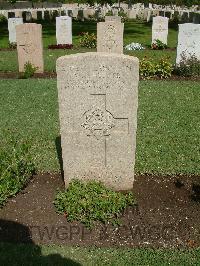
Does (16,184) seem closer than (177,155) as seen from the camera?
Yes

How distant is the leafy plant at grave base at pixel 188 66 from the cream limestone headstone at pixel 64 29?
24.7 ft

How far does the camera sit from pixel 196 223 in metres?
4.88

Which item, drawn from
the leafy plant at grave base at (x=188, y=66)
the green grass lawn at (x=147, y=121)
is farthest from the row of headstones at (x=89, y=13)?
the green grass lawn at (x=147, y=121)

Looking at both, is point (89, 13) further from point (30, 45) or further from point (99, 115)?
point (99, 115)

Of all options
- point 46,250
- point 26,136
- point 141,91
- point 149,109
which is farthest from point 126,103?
point 141,91

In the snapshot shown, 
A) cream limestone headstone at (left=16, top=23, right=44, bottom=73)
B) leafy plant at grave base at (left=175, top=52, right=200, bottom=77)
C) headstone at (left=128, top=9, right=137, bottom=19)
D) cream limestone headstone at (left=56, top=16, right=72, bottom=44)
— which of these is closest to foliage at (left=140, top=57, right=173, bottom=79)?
leafy plant at grave base at (left=175, top=52, right=200, bottom=77)

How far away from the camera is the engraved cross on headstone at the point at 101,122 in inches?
193

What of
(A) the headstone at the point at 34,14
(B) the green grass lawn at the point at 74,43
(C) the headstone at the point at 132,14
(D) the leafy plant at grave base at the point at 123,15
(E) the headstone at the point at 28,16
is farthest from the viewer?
(C) the headstone at the point at 132,14

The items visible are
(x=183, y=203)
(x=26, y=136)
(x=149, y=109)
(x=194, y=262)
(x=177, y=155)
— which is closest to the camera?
(x=194, y=262)

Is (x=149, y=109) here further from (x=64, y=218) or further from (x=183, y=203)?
(x=64, y=218)

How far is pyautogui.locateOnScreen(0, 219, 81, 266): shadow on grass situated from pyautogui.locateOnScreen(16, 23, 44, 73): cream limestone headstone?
9318mm

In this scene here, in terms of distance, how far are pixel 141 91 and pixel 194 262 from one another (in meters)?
7.08

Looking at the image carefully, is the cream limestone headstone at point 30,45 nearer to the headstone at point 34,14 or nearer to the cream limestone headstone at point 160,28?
the cream limestone headstone at point 160,28

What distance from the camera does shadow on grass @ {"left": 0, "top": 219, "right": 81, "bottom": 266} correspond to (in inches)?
165
